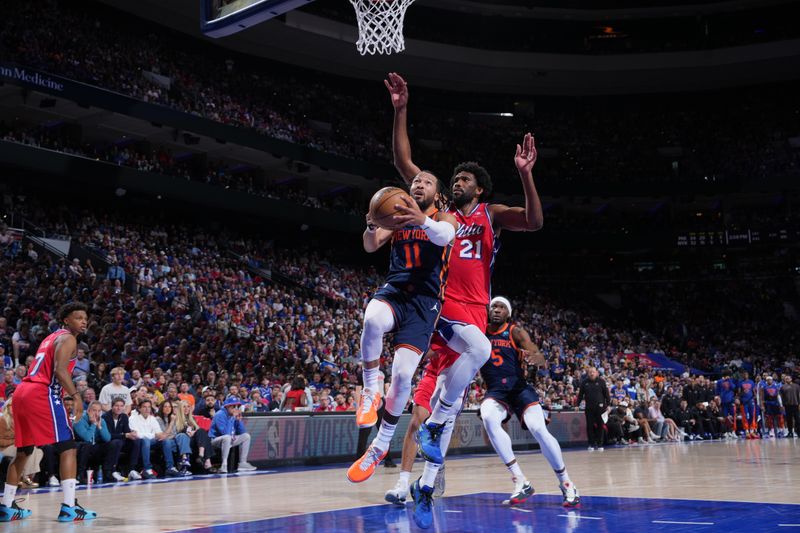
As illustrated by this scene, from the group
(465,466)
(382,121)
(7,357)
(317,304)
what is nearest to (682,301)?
(382,121)

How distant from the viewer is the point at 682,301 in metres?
40.3

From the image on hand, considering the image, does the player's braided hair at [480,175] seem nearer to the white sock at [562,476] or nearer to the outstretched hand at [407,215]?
the outstretched hand at [407,215]

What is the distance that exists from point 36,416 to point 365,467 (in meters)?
3.71

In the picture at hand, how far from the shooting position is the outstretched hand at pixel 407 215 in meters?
5.94

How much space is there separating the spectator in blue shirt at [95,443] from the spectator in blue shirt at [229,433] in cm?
182

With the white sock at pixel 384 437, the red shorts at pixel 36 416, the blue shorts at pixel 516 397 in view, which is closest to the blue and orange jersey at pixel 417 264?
the white sock at pixel 384 437

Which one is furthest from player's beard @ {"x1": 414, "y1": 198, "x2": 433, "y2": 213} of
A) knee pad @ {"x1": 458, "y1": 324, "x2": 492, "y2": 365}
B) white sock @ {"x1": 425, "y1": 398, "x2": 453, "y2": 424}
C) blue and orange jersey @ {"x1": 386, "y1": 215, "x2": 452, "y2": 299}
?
white sock @ {"x1": 425, "y1": 398, "x2": 453, "y2": 424}

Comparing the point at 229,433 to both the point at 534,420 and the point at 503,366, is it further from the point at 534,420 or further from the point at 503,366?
the point at 534,420

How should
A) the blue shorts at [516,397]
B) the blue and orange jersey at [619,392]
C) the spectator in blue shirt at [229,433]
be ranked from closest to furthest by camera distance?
the blue shorts at [516,397]
the spectator in blue shirt at [229,433]
the blue and orange jersey at [619,392]

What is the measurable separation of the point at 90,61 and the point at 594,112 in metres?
27.3

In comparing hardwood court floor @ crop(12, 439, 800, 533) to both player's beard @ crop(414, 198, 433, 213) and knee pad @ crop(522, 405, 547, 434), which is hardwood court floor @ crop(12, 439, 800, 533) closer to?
knee pad @ crop(522, 405, 547, 434)

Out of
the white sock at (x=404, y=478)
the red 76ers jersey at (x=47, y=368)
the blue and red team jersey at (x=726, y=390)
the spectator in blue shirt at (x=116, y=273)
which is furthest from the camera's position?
the blue and red team jersey at (x=726, y=390)

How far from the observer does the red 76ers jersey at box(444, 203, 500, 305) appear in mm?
7484

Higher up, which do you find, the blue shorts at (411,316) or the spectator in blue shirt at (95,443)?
the blue shorts at (411,316)
